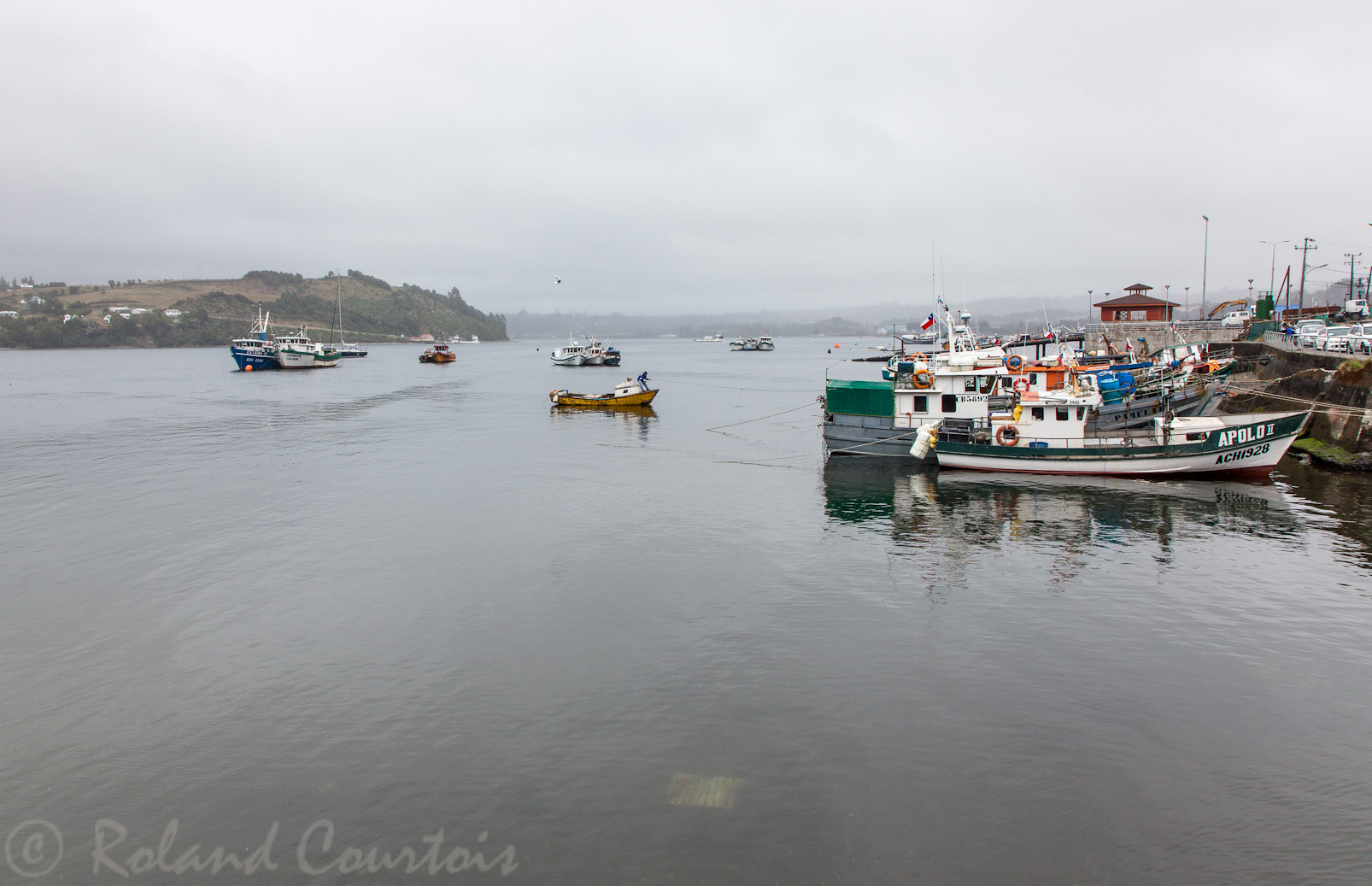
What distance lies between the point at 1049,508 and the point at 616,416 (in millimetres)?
43437

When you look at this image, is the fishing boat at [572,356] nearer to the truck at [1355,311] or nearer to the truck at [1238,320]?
the truck at [1238,320]

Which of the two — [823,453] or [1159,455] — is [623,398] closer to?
[823,453]

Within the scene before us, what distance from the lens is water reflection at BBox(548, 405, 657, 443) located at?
63.1 meters

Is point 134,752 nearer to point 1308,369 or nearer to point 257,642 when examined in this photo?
point 257,642

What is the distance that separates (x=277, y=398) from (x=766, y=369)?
91.3 metres

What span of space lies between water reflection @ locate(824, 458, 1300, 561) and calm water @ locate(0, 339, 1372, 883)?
0.99ft

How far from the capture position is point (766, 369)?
15162cm

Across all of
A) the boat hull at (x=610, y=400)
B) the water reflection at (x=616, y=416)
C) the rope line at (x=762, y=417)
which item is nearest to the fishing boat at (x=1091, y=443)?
the rope line at (x=762, y=417)

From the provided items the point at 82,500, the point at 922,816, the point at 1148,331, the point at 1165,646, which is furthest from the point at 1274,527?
the point at 1148,331

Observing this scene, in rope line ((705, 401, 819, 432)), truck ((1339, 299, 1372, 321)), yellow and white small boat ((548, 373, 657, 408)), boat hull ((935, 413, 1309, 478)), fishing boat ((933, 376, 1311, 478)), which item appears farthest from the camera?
truck ((1339, 299, 1372, 321))

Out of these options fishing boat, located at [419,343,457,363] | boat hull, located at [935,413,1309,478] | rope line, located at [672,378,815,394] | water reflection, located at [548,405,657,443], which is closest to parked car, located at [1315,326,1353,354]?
boat hull, located at [935,413,1309,478]

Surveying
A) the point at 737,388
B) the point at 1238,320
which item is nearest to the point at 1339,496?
the point at 737,388

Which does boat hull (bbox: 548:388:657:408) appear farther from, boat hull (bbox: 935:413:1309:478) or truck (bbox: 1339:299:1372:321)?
truck (bbox: 1339:299:1372:321)

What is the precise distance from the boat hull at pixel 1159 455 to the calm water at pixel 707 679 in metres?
1.39
